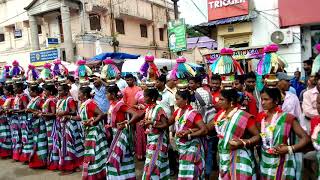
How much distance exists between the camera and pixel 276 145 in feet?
10.9

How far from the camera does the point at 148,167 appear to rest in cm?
457

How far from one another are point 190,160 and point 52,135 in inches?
139

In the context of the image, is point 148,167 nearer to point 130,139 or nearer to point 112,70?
point 130,139

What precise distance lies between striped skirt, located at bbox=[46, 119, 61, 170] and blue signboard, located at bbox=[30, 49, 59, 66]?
1322 centimetres

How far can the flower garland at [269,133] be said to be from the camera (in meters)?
3.37

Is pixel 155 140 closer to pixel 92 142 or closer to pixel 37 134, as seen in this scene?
pixel 92 142

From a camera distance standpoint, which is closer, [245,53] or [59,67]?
[59,67]

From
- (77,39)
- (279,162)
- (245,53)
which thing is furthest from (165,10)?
(279,162)

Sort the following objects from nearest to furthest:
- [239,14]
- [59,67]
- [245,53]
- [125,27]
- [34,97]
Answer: [34,97]
[59,67]
[245,53]
[239,14]
[125,27]

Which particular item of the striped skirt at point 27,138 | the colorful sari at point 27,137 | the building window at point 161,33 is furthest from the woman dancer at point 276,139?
the building window at point 161,33

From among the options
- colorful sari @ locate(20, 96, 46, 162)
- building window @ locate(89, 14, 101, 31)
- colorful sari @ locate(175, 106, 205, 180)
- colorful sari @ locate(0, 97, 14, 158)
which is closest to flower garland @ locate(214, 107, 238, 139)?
colorful sari @ locate(175, 106, 205, 180)

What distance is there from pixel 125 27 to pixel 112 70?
18.3 metres

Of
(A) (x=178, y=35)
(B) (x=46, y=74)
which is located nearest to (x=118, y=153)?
(B) (x=46, y=74)

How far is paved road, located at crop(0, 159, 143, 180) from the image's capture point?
21.2ft
